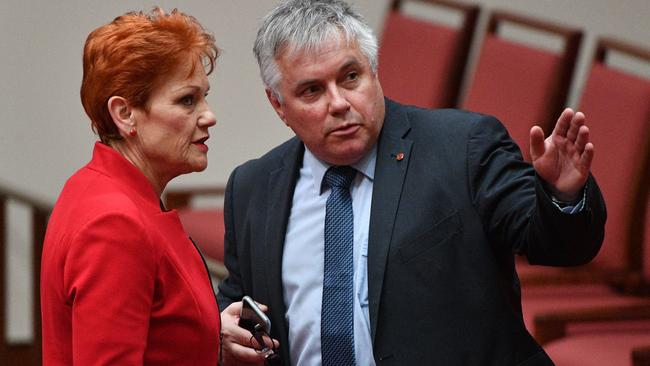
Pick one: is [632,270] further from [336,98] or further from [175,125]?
[175,125]

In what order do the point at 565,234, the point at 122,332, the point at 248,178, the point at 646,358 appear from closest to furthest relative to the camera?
the point at 122,332 < the point at 565,234 < the point at 248,178 < the point at 646,358

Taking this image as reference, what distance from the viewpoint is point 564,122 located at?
1014 mm

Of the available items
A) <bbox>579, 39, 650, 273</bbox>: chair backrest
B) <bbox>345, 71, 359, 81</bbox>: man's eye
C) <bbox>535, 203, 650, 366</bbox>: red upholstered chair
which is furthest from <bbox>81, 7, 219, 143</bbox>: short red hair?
<bbox>579, 39, 650, 273</bbox>: chair backrest

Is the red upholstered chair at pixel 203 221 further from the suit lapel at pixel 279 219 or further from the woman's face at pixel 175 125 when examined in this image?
the woman's face at pixel 175 125

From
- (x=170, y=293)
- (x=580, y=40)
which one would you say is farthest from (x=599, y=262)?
(x=170, y=293)

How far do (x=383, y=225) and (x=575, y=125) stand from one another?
0.25m

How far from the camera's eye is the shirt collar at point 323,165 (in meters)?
1.24

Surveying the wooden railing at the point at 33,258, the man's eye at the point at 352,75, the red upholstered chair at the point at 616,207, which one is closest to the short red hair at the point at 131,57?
the man's eye at the point at 352,75

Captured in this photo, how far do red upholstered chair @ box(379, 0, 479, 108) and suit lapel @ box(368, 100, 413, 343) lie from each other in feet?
3.59

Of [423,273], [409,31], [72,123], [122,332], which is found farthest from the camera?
[72,123]

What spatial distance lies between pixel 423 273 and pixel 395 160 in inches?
5.1

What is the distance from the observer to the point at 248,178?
1318 mm

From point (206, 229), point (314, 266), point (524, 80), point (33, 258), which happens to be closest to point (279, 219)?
point (314, 266)

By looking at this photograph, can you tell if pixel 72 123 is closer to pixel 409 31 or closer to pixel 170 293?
pixel 409 31
